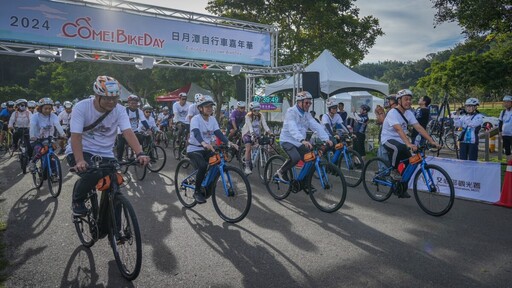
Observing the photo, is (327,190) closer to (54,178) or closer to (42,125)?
(54,178)

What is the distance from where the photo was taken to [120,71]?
1516 inches

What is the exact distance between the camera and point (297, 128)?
6.58m

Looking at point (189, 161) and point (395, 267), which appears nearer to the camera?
point (395, 267)

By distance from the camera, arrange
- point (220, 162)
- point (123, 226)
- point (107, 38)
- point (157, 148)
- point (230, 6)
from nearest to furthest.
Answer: point (123, 226) < point (220, 162) < point (157, 148) < point (107, 38) < point (230, 6)

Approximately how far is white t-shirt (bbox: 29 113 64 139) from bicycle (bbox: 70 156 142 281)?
15.2 feet

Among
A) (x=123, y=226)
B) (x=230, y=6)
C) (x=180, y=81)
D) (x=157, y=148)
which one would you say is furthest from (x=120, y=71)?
(x=123, y=226)

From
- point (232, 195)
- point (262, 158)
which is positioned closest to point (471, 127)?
point (262, 158)

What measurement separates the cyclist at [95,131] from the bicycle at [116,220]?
5.1 inches

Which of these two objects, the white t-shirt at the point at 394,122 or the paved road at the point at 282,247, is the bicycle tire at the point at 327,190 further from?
the white t-shirt at the point at 394,122

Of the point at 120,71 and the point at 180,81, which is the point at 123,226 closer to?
the point at 180,81

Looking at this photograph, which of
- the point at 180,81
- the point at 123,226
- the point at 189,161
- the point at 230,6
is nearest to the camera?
the point at 123,226

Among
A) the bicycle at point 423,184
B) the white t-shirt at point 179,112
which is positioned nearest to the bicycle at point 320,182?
the bicycle at point 423,184

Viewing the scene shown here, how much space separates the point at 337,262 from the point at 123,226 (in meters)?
2.41

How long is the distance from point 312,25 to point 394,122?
19.9 meters
